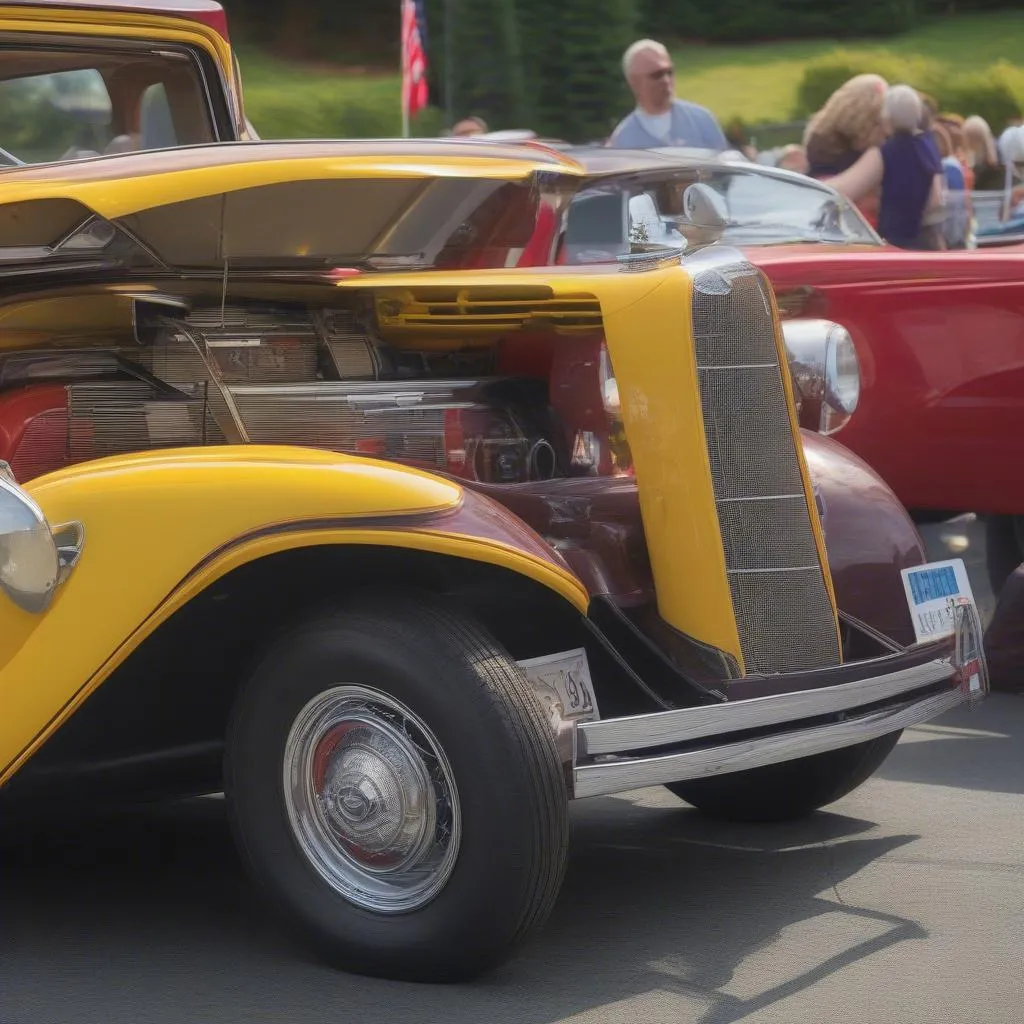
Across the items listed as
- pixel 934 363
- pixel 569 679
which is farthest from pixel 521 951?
pixel 934 363

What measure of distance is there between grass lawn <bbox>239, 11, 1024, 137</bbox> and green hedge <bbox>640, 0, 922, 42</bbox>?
28 centimetres

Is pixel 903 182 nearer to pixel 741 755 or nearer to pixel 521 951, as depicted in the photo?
pixel 741 755

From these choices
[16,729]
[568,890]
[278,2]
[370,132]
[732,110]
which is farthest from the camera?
[278,2]

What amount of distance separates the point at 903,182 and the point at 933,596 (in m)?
4.82

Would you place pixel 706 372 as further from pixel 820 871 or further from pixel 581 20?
pixel 581 20

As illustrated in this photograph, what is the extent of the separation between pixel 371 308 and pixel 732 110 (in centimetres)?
2910

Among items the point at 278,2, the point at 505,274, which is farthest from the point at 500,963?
the point at 278,2

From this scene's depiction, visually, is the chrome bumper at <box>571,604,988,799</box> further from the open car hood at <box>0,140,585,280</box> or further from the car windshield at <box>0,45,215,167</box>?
the car windshield at <box>0,45,215,167</box>

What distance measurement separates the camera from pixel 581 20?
2891 cm

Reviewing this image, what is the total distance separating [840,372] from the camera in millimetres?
4742

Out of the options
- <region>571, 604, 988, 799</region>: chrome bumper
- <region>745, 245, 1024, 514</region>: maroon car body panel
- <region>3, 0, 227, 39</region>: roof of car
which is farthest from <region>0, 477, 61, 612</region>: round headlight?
<region>745, 245, 1024, 514</region>: maroon car body panel

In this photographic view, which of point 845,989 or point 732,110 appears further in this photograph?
point 732,110

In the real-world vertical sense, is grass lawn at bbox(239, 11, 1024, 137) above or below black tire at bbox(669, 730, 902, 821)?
below

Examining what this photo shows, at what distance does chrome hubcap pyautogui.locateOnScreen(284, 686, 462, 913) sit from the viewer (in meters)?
3.13
